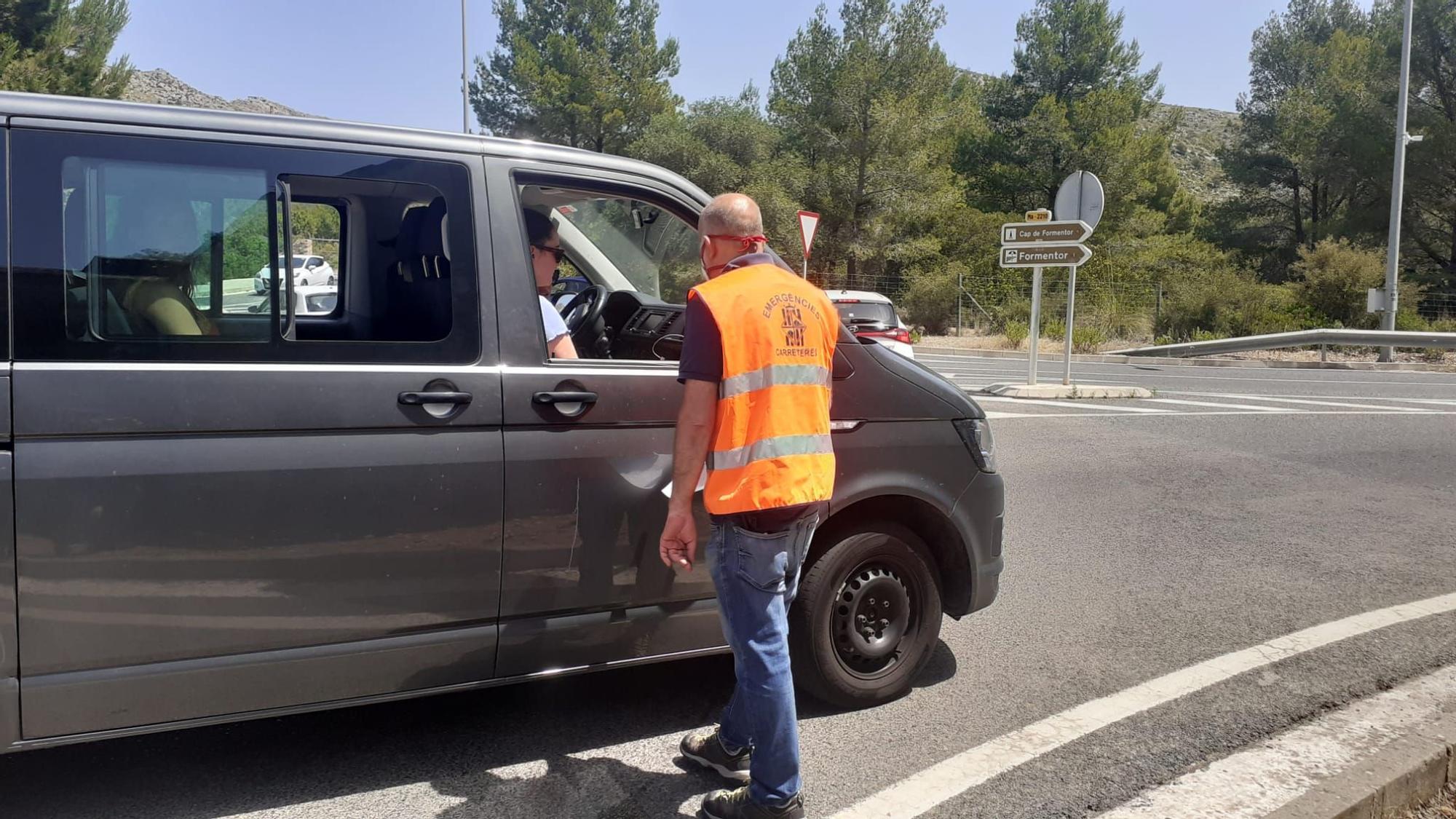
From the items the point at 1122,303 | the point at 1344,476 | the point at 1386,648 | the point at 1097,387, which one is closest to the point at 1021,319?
the point at 1122,303

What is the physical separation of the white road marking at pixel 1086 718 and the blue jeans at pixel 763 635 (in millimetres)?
342

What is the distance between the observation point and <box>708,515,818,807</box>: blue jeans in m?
2.86

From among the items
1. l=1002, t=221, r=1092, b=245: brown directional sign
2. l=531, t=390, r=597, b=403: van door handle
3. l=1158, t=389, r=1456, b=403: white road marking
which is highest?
l=1002, t=221, r=1092, b=245: brown directional sign

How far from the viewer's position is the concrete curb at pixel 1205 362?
21.7m

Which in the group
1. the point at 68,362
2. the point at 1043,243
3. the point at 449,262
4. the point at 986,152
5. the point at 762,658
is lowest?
the point at 762,658

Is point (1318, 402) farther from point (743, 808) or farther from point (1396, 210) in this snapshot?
point (743, 808)

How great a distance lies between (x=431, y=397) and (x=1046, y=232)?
12.8 metres

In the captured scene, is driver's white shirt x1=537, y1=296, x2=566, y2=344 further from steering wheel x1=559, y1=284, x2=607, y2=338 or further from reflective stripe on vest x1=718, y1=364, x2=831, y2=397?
reflective stripe on vest x1=718, y1=364, x2=831, y2=397

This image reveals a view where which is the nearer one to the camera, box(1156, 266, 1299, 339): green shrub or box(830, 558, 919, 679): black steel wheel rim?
box(830, 558, 919, 679): black steel wheel rim

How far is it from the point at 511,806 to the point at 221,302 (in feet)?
5.49

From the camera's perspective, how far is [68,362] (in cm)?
267

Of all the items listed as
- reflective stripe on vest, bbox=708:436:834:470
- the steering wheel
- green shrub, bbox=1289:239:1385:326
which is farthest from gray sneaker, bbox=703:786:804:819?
green shrub, bbox=1289:239:1385:326

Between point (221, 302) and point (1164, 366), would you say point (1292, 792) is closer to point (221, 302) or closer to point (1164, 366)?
point (221, 302)

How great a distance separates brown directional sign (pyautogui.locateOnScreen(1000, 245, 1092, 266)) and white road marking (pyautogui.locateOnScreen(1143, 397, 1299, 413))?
2240mm
